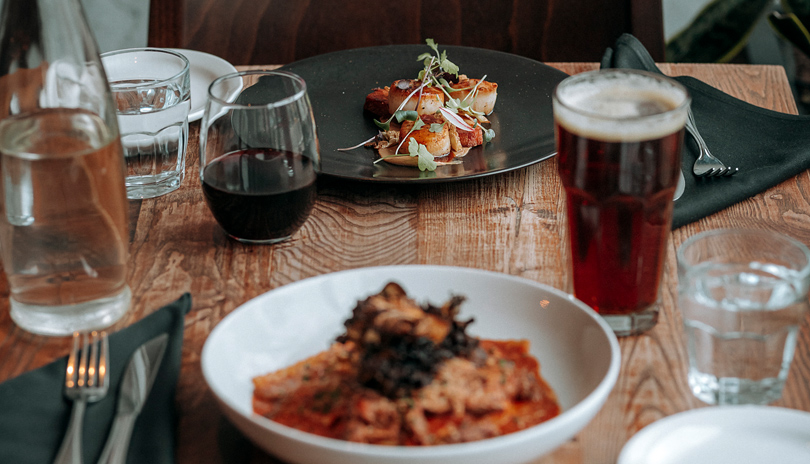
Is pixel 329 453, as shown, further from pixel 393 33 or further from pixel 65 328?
pixel 393 33

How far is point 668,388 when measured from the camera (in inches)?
34.9

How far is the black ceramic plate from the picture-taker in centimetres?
131

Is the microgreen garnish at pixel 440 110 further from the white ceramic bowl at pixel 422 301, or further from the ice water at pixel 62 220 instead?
the ice water at pixel 62 220

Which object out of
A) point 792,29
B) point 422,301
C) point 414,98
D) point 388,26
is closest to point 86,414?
point 422,301

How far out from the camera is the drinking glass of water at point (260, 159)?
1.11m

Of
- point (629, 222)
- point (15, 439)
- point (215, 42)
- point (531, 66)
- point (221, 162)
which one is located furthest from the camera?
point (215, 42)

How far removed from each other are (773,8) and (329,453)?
12.0 ft

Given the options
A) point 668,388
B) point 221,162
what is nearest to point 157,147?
point 221,162

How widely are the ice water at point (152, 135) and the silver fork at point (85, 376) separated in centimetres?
47

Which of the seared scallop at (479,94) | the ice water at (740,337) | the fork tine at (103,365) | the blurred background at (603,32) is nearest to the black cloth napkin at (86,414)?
the fork tine at (103,365)

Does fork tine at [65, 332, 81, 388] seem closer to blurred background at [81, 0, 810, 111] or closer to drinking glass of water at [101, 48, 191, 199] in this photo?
drinking glass of water at [101, 48, 191, 199]

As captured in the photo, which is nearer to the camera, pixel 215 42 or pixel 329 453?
pixel 329 453

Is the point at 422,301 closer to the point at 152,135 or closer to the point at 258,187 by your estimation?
the point at 258,187

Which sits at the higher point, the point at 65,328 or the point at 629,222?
the point at 629,222
